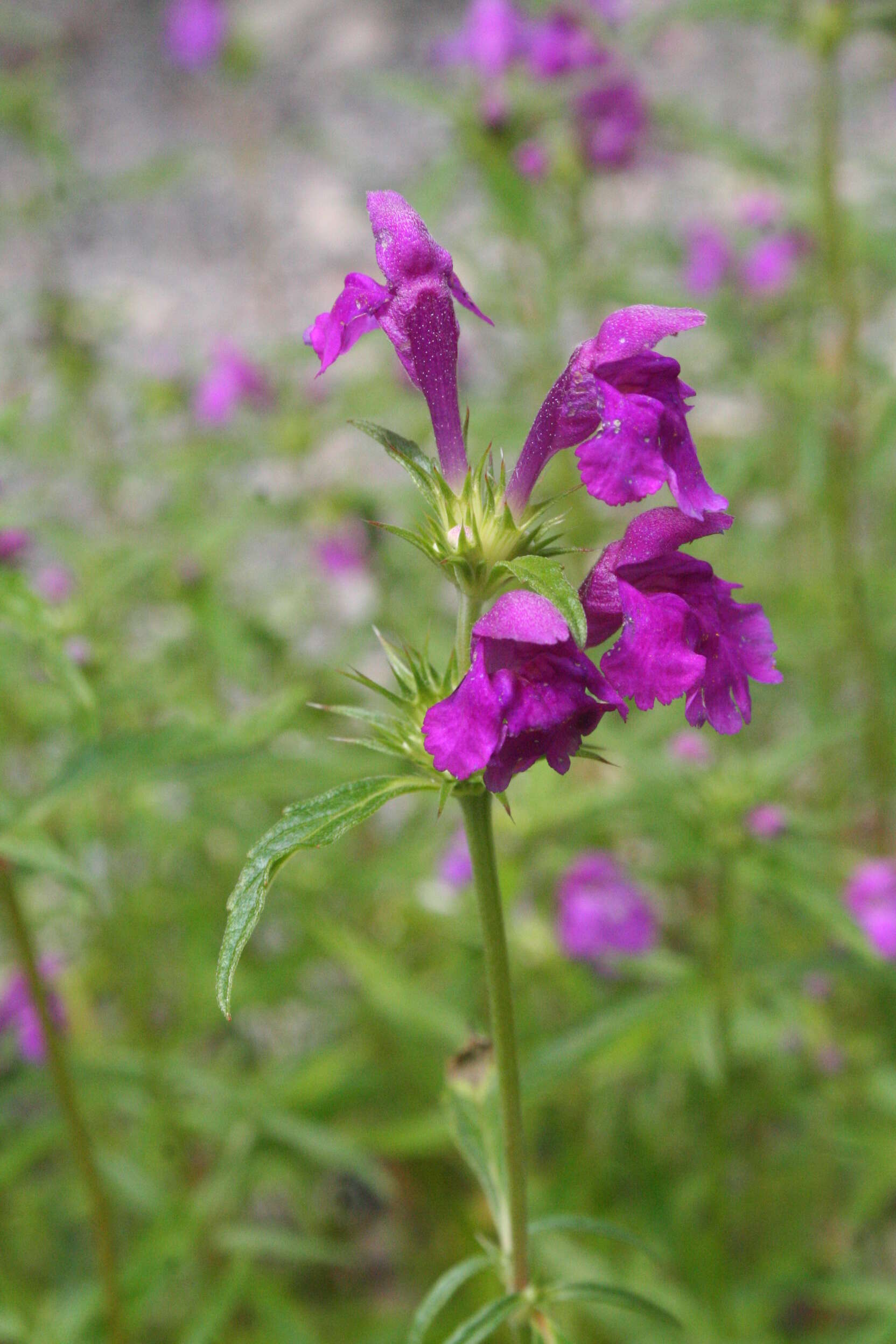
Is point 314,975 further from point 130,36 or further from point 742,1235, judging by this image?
point 130,36

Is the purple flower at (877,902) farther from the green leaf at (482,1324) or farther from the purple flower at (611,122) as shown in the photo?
the purple flower at (611,122)

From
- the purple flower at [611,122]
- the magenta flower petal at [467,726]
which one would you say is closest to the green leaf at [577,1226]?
the magenta flower petal at [467,726]

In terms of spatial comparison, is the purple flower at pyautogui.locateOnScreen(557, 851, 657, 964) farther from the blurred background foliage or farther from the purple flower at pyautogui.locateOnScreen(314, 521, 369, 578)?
the purple flower at pyautogui.locateOnScreen(314, 521, 369, 578)

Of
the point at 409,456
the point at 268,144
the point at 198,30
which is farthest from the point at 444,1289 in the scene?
the point at 268,144

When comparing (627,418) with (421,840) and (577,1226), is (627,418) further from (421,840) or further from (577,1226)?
(421,840)

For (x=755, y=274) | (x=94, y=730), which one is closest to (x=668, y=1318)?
(x=94, y=730)

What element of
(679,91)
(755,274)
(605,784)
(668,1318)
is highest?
(679,91)

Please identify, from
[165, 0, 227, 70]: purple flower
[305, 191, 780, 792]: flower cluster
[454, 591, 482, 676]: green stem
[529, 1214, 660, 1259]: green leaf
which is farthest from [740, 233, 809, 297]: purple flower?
[529, 1214, 660, 1259]: green leaf
